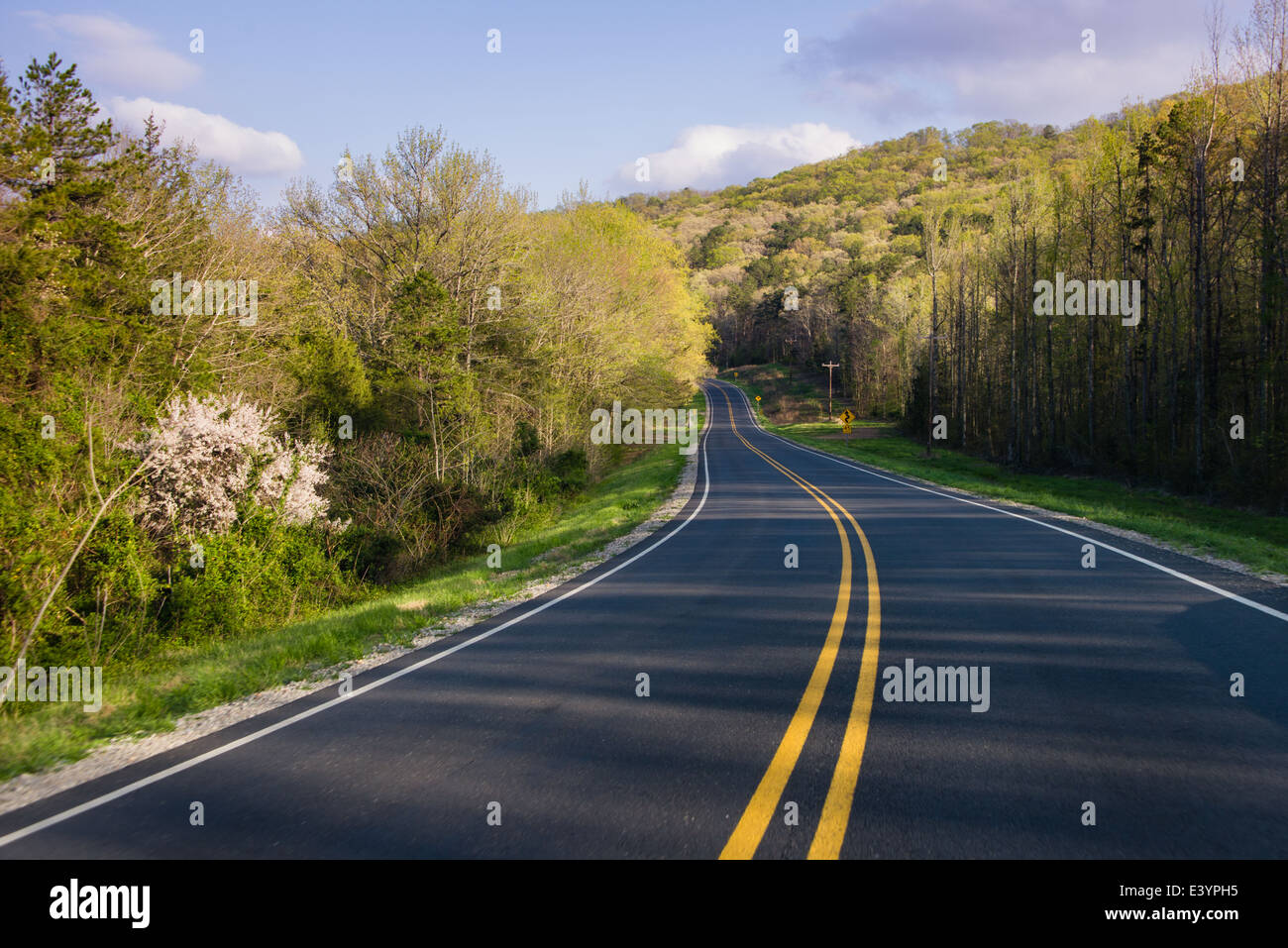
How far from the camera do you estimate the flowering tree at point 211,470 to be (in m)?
15.0

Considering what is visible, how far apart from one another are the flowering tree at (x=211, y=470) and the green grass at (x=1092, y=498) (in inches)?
706

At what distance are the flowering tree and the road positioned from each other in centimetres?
1007

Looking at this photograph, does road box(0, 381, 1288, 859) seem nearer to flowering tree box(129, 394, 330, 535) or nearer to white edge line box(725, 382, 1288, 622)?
white edge line box(725, 382, 1288, 622)

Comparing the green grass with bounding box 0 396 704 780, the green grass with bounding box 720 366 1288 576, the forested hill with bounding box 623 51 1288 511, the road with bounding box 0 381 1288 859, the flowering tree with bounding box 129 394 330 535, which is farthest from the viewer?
the forested hill with bounding box 623 51 1288 511

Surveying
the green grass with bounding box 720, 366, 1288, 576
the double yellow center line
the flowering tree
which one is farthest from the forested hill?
the flowering tree

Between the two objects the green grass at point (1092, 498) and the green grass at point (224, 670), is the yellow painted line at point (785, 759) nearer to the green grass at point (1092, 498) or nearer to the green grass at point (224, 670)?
the green grass at point (224, 670)

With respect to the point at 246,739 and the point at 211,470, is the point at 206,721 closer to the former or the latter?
the point at 246,739

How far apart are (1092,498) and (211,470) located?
2968cm

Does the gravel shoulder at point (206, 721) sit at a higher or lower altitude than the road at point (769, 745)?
lower

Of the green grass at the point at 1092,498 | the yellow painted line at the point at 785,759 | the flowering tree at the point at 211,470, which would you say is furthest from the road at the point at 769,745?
the flowering tree at the point at 211,470

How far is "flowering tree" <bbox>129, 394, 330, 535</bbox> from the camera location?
49.1ft
